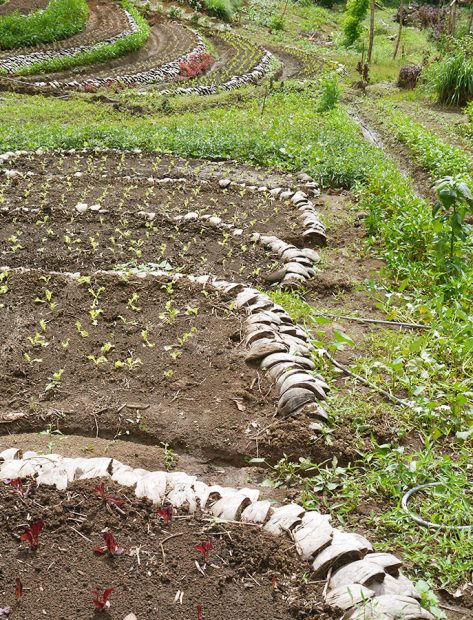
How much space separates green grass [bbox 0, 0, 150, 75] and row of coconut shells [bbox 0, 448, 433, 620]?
1627 centimetres

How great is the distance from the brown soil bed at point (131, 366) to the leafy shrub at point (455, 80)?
13.2 meters

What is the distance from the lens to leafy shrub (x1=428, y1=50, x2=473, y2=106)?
1595 cm

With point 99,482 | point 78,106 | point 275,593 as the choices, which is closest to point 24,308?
point 99,482

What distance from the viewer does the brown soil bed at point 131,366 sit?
13.6 ft

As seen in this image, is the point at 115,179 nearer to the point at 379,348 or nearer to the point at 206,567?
the point at 379,348

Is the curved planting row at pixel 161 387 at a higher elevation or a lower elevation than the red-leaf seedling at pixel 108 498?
lower

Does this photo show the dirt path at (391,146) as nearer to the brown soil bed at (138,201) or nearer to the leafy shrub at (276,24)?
the brown soil bed at (138,201)

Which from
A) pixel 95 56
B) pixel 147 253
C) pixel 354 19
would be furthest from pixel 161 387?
pixel 354 19

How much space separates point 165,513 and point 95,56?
1891 cm

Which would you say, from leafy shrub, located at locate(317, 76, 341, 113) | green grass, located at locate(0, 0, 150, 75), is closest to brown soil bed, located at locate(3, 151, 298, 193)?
leafy shrub, located at locate(317, 76, 341, 113)

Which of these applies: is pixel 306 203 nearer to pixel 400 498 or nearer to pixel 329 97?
pixel 400 498

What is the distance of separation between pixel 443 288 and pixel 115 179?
5134 millimetres

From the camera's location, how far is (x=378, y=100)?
1759cm

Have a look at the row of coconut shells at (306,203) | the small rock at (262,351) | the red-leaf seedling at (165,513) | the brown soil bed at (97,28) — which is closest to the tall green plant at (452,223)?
the row of coconut shells at (306,203)
